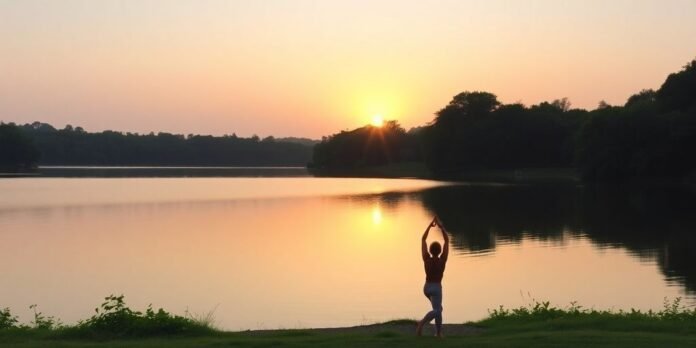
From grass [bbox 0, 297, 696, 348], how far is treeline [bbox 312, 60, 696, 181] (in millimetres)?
69927

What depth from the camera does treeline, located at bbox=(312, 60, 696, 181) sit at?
81.2 m

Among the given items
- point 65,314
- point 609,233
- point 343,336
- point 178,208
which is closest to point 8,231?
point 178,208

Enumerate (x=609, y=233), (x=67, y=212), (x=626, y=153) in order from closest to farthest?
(x=609, y=233) → (x=67, y=212) → (x=626, y=153)

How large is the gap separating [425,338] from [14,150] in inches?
6001

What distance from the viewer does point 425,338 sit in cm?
1108

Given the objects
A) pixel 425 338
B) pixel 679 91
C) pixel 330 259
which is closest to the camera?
pixel 425 338

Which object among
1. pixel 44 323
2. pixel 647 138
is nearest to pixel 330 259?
pixel 44 323

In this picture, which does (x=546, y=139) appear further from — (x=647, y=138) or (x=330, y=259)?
(x=330, y=259)

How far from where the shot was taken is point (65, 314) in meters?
18.7

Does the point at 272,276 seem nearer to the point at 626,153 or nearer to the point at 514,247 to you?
the point at 514,247

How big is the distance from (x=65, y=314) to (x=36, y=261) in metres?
9.13

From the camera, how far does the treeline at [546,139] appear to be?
81156 millimetres

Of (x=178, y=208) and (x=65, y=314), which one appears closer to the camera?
(x=65, y=314)

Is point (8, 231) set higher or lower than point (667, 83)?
lower
